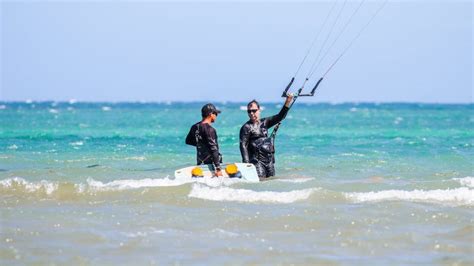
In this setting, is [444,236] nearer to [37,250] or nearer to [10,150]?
[37,250]

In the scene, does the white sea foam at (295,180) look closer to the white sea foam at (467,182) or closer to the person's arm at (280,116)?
the person's arm at (280,116)

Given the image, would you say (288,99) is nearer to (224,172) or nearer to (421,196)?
(224,172)

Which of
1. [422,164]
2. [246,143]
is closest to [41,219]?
[246,143]

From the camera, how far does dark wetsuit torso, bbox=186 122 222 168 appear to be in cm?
1256

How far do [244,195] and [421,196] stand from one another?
8.17 ft

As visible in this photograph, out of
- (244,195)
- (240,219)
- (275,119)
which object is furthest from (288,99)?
(240,219)

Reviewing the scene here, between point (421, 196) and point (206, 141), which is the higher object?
point (206, 141)

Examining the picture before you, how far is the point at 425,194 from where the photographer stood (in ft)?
40.7

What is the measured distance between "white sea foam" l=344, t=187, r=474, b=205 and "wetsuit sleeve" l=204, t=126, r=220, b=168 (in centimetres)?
193

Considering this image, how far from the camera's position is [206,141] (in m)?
12.7

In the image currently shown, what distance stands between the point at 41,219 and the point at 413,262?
4.59 m

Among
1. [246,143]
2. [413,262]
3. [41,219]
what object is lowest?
[413,262]

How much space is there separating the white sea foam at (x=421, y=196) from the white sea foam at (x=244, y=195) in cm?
72

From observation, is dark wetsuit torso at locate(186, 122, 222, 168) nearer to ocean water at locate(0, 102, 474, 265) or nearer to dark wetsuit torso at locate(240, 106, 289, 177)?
ocean water at locate(0, 102, 474, 265)
